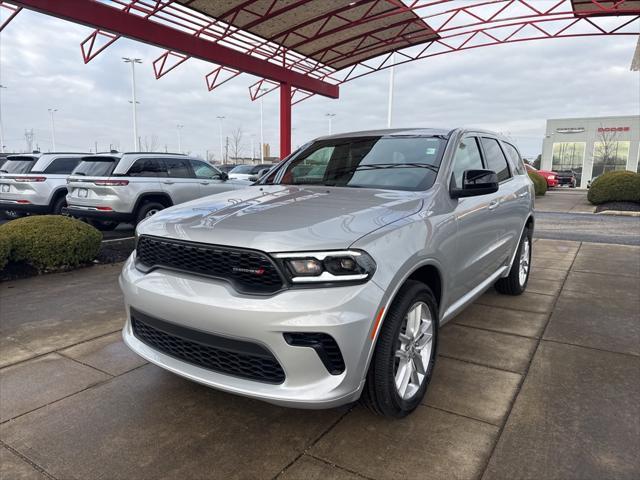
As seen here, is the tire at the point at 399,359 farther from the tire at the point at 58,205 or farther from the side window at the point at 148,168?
the tire at the point at 58,205

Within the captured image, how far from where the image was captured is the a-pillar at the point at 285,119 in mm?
15383

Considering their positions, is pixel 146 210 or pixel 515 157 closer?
pixel 515 157

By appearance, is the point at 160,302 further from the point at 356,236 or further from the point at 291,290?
the point at 356,236

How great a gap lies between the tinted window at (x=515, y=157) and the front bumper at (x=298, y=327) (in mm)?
3553

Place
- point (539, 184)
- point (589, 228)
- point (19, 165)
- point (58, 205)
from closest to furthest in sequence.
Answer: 1. point (58, 205)
2. point (19, 165)
3. point (589, 228)
4. point (539, 184)

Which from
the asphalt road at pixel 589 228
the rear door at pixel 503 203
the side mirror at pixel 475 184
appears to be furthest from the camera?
the asphalt road at pixel 589 228

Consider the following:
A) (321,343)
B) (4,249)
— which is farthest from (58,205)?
(321,343)

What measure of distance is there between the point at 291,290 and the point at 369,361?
542mm

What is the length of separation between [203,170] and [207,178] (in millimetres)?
207

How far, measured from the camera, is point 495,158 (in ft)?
14.6

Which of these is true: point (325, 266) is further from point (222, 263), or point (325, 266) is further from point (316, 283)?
point (222, 263)

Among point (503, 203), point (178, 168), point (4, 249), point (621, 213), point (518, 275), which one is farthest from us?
point (621, 213)

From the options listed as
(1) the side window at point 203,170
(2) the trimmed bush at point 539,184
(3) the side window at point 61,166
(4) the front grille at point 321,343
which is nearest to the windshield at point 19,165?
(3) the side window at point 61,166

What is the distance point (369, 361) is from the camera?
226cm
